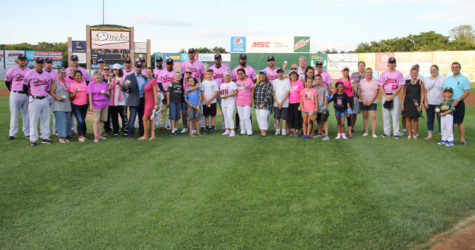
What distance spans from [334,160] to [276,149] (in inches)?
53.1

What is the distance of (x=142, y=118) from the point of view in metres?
9.15

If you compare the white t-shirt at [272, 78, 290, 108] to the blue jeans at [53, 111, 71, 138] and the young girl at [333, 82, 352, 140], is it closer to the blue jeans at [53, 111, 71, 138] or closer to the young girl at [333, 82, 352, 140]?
the young girl at [333, 82, 352, 140]

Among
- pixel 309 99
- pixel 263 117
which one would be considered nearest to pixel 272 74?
pixel 263 117

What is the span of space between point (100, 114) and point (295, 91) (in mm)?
4856

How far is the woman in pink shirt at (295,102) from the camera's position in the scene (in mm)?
9133

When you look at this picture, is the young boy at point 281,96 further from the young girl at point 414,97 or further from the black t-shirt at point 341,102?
the young girl at point 414,97

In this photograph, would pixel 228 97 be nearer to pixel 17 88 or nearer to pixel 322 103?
pixel 322 103

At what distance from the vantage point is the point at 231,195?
15.8 ft

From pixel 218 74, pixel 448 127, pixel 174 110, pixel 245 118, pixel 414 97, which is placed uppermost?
pixel 218 74

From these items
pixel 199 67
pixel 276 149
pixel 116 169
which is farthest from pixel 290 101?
pixel 116 169

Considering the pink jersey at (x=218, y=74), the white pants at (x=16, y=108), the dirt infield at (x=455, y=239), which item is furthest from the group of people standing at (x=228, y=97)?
the dirt infield at (x=455, y=239)

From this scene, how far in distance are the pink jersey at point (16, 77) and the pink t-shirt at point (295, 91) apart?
6334 mm

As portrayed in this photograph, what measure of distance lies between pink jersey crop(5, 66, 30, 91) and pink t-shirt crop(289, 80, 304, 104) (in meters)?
6.33

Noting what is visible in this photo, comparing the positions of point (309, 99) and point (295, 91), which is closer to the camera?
point (309, 99)
